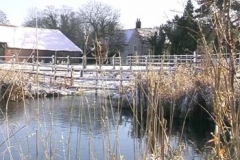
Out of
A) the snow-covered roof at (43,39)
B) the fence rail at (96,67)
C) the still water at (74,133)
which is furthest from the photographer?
the snow-covered roof at (43,39)

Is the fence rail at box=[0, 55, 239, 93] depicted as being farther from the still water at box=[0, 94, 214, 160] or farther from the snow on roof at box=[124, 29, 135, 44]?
the snow on roof at box=[124, 29, 135, 44]

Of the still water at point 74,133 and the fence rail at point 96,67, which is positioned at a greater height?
the fence rail at point 96,67

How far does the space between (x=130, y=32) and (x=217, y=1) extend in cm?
4411

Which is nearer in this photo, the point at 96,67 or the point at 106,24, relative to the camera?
the point at 96,67

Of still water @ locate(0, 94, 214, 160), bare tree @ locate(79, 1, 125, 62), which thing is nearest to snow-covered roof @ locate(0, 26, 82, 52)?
bare tree @ locate(79, 1, 125, 62)

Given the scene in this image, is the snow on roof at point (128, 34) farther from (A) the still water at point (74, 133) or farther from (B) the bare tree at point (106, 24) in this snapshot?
(A) the still water at point (74, 133)

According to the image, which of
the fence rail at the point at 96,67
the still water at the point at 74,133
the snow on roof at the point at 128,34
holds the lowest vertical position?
the still water at the point at 74,133

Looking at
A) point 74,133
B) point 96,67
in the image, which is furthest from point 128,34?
point 96,67

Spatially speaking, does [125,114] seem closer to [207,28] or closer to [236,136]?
[207,28]

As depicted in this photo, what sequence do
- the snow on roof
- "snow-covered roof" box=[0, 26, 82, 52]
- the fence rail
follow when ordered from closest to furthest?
the fence rail, "snow-covered roof" box=[0, 26, 82, 52], the snow on roof

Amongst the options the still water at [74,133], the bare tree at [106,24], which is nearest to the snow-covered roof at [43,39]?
the bare tree at [106,24]

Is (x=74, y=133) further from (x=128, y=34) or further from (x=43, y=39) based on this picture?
(x=128, y=34)

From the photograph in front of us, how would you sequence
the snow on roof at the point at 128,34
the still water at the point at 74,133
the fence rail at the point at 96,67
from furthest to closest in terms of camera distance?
the snow on roof at the point at 128,34 < the still water at the point at 74,133 < the fence rail at the point at 96,67

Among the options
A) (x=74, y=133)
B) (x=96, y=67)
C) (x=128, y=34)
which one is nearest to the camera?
(x=96, y=67)
